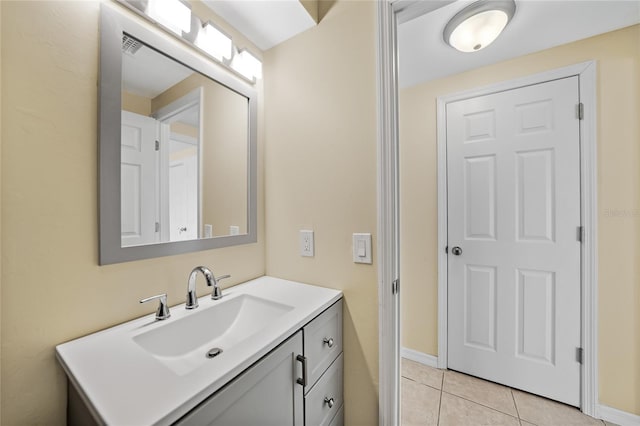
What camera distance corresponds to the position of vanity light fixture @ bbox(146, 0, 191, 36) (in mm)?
881

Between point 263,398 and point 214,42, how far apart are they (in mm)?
1342

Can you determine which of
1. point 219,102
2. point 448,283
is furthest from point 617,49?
point 219,102

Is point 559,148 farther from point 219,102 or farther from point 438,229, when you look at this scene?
point 219,102

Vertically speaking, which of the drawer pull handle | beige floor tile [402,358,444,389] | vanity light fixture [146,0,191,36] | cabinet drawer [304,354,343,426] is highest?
vanity light fixture [146,0,191,36]

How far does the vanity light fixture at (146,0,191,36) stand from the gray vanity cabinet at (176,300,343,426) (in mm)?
1198

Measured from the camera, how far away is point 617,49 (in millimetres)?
1405

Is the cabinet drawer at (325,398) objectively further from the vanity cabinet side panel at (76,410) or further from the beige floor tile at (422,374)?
the beige floor tile at (422,374)

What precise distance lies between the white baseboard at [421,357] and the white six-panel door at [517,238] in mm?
111

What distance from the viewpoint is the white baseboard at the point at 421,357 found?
1.96 metres

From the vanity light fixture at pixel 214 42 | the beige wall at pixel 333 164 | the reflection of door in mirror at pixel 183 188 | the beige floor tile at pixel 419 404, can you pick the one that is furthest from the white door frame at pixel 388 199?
the reflection of door in mirror at pixel 183 188

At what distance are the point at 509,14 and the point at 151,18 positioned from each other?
1.60 m

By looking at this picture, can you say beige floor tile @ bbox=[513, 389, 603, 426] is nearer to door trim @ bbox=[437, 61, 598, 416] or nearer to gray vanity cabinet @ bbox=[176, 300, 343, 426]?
door trim @ bbox=[437, 61, 598, 416]

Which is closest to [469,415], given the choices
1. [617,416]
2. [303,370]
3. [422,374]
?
[422,374]

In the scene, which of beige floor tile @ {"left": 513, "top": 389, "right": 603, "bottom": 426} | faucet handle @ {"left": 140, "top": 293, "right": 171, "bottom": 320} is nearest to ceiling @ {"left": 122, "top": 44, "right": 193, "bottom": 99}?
faucet handle @ {"left": 140, "top": 293, "right": 171, "bottom": 320}
